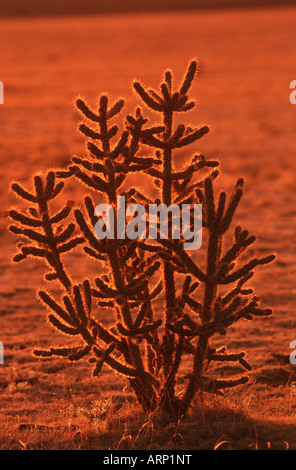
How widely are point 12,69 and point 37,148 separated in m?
22.4

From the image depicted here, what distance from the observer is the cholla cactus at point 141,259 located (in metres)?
5.16

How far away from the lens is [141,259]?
18.7ft

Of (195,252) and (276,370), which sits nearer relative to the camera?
(276,370)

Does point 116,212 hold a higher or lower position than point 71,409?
higher

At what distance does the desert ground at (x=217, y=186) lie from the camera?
536cm

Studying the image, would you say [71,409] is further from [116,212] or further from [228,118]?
[228,118]

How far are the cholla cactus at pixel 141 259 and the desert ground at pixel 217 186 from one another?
42 centimetres

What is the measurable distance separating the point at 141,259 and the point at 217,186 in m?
11.1

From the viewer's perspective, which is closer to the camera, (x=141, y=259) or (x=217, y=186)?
(x=141, y=259)

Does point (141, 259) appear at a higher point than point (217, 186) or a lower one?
lower

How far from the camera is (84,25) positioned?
69688mm

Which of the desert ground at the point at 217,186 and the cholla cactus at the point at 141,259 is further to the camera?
the desert ground at the point at 217,186

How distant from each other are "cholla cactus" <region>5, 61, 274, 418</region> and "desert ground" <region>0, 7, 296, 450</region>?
1.37 ft

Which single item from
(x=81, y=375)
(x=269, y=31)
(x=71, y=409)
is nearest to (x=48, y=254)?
(x=71, y=409)
